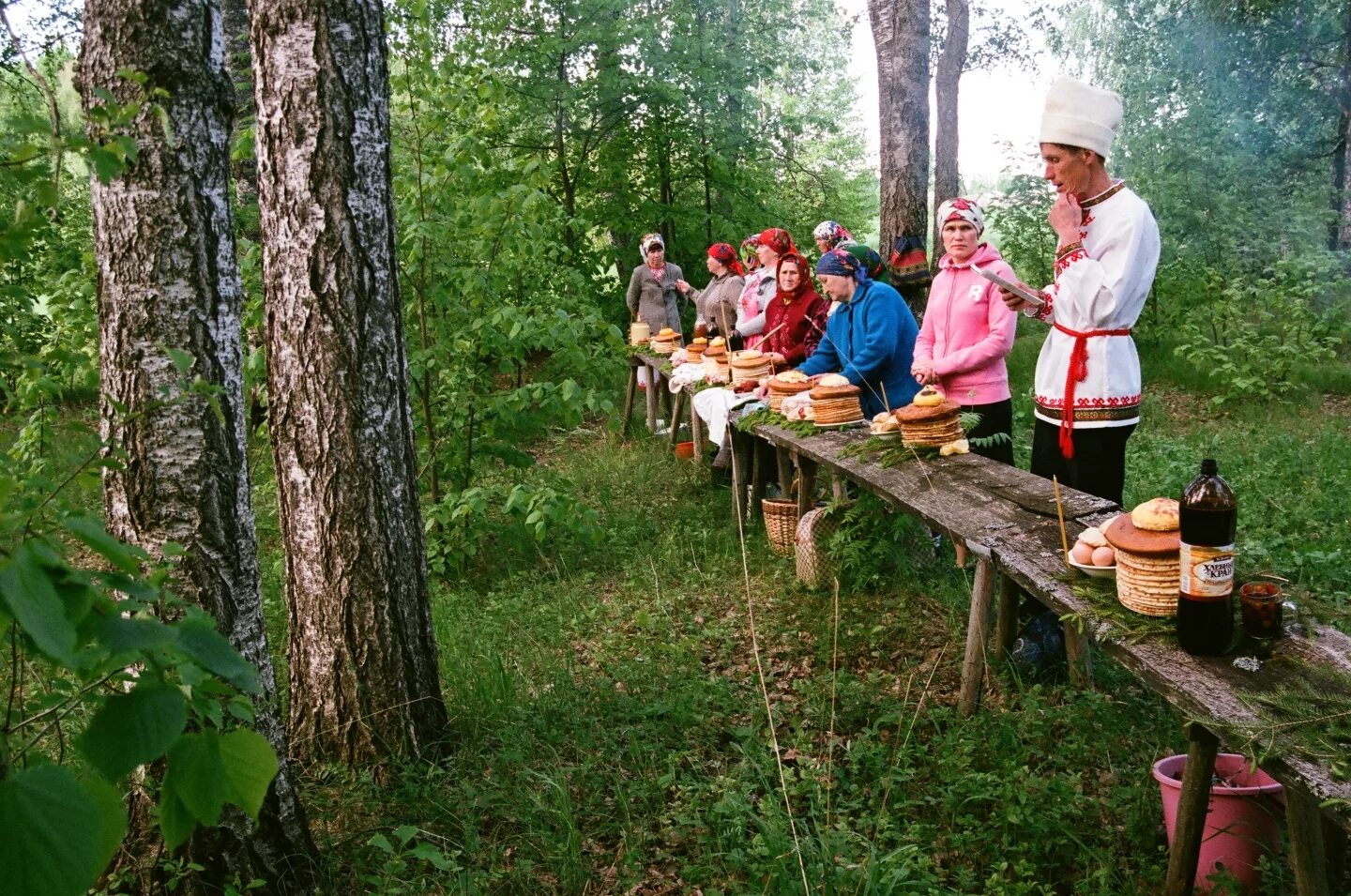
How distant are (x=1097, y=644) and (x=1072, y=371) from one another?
52.1 inches

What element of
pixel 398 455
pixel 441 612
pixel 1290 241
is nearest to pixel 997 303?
pixel 398 455

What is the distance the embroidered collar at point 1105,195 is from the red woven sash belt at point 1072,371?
0.44 m

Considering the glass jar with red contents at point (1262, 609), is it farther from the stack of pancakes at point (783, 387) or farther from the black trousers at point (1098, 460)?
the stack of pancakes at point (783, 387)

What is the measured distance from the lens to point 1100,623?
253 centimetres

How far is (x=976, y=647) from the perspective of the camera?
12.0 ft

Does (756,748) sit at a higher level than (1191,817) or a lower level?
lower

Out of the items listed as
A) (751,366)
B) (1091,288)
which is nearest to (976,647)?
(1091,288)

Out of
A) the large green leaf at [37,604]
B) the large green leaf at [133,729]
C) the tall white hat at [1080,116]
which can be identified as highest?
the tall white hat at [1080,116]

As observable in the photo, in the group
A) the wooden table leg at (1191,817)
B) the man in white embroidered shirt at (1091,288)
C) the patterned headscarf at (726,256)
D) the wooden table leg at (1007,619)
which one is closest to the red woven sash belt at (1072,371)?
the man in white embroidered shirt at (1091,288)

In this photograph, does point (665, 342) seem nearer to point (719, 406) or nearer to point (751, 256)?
point (751, 256)

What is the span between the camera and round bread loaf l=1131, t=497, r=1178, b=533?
8.05ft

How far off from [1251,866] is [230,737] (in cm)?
265

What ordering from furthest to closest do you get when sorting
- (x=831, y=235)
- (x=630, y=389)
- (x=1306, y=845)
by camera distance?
(x=630, y=389)
(x=831, y=235)
(x=1306, y=845)

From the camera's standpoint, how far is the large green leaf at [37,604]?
792 millimetres
